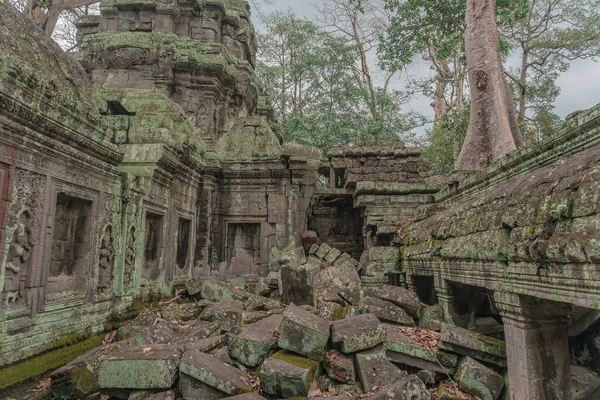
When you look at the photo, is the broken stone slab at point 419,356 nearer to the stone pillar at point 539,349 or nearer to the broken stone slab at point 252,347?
the stone pillar at point 539,349

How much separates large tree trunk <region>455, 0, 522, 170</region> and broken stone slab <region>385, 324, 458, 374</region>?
6688mm

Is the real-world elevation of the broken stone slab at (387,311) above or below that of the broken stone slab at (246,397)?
above

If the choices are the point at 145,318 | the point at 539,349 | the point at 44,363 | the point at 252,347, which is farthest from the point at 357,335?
the point at 145,318

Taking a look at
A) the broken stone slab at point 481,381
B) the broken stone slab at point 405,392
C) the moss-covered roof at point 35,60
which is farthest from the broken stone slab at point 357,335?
the moss-covered roof at point 35,60

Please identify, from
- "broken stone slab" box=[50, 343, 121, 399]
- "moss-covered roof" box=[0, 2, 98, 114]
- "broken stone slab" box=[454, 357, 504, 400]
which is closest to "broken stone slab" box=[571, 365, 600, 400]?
"broken stone slab" box=[454, 357, 504, 400]

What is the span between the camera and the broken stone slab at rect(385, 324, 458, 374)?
360cm

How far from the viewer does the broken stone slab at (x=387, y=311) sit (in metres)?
4.50

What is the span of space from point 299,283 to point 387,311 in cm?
184

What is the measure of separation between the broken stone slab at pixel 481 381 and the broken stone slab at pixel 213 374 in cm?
188

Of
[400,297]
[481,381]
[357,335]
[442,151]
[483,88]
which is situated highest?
[442,151]

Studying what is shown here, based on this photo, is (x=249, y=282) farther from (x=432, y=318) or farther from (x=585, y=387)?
(x=585, y=387)

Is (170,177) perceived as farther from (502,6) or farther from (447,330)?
(502,6)

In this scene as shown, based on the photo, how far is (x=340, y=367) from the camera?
3.44 m

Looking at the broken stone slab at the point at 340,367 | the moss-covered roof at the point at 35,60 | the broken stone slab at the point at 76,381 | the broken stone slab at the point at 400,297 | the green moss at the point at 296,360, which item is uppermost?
the moss-covered roof at the point at 35,60
